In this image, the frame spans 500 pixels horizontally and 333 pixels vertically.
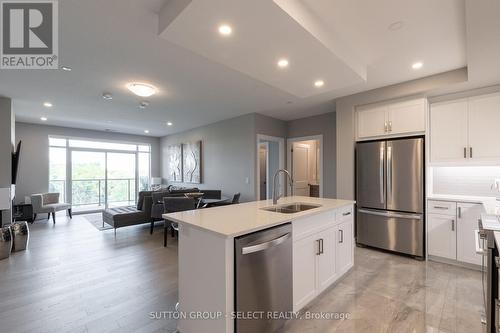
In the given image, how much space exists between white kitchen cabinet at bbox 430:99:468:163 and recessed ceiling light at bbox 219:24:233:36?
3.41m

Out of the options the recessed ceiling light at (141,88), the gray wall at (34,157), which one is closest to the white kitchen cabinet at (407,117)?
the recessed ceiling light at (141,88)

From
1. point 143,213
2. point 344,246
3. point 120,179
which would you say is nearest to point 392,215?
point 344,246

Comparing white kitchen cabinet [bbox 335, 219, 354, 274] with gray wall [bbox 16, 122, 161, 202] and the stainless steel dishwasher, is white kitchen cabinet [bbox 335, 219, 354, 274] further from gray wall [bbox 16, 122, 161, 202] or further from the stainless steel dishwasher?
gray wall [bbox 16, 122, 161, 202]

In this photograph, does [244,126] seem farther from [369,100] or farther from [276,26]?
[276,26]

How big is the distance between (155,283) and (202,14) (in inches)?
112

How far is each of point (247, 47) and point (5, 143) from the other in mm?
4948

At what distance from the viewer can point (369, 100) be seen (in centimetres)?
379

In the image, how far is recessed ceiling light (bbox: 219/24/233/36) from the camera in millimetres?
1704

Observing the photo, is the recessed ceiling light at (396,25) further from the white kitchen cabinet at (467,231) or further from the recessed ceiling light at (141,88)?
the recessed ceiling light at (141,88)

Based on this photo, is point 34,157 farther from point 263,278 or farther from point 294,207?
point 263,278

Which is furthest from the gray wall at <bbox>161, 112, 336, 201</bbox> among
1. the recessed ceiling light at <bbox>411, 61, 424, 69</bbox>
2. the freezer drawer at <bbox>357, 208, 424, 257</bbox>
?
the recessed ceiling light at <bbox>411, 61, 424, 69</bbox>

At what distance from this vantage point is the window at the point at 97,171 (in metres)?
6.93

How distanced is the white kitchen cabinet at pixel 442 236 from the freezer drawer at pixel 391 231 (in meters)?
0.11

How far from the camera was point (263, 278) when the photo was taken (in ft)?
5.48
